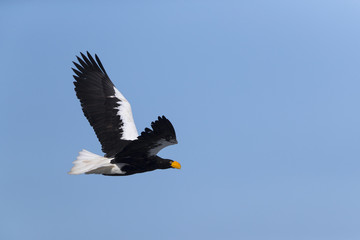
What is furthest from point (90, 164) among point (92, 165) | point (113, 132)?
point (113, 132)

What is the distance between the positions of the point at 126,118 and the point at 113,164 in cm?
199

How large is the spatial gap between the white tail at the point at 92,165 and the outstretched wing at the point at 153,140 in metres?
0.37

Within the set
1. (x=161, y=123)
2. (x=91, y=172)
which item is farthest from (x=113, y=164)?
(x=161, y=123)

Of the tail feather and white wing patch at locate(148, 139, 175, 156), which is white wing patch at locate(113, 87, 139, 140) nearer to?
the tail feather

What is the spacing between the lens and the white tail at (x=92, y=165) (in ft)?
39.1

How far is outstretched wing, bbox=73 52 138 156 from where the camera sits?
13.2 meters

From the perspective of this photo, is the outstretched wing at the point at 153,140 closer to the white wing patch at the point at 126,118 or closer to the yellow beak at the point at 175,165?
the yellow beak at the point at 175,165

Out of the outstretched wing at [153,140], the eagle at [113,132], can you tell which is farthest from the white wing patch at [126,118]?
the outstretched wing at [153,140]

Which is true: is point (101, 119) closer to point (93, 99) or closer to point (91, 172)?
point (93, 99)

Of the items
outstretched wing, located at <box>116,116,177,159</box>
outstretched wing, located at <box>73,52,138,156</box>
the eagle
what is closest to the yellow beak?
the eagle

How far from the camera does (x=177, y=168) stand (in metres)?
12.6

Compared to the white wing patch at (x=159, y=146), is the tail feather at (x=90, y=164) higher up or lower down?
lower down

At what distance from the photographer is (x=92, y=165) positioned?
473 inches

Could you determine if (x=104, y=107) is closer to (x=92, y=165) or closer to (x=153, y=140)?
(x=92, y=165)
